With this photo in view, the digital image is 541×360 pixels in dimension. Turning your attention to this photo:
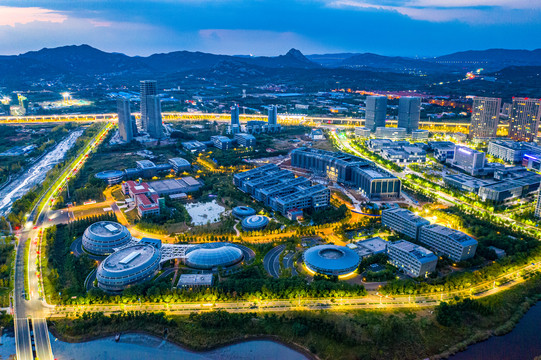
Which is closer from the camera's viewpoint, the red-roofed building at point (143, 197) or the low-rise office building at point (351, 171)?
the red-roofed building at point (143, 197)

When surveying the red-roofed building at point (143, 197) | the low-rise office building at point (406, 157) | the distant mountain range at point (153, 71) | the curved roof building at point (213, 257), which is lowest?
the curved roof building at point (213, 257)

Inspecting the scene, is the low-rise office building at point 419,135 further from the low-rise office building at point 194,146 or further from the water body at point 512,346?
the water body at point 512,346

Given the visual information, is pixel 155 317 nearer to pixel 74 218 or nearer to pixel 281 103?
pixel 74 218

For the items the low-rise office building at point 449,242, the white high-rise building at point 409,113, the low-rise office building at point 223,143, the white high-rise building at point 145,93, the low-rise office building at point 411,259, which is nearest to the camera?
the low-rise office building at point 411,259

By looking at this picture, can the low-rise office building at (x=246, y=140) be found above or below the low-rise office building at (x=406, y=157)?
above

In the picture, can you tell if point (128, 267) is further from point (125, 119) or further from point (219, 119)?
point (219, 119)

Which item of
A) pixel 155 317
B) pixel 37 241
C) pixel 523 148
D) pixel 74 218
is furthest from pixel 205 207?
pixel 523 148

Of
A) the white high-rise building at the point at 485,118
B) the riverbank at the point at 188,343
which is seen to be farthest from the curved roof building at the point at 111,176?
the white high-rise building at the point at 485,118

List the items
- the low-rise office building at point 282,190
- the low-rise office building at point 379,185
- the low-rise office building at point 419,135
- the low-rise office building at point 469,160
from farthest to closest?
the low-rise office building at point 419,135
the low-rise office building at point 469,160
the low-rise office building at point 379,185
the low-rise office building at point 282,190

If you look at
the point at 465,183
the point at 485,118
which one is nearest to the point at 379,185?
the point at 465,183
